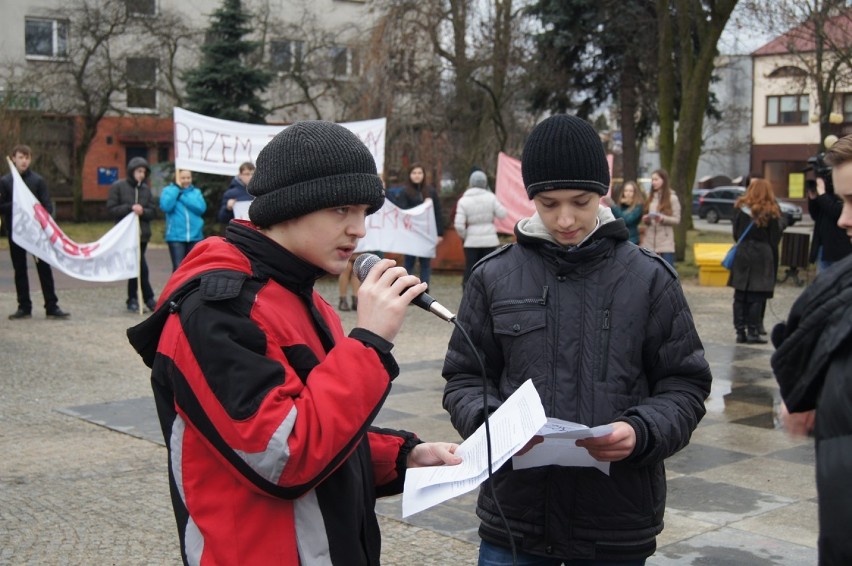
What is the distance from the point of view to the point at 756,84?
64250 millimetres

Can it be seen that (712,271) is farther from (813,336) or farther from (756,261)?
(813,336)

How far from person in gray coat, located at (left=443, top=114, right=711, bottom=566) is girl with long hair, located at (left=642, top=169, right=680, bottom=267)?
11.0 metres

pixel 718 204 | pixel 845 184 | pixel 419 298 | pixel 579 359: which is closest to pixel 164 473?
pixel 579 359

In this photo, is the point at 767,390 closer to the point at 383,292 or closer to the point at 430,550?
the point at 430,550

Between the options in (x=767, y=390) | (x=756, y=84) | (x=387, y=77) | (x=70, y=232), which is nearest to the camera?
(x=767, y=390)

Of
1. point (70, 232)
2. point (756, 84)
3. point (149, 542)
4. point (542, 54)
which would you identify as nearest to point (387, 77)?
point (542, 54)

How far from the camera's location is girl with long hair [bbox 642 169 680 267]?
13758mm

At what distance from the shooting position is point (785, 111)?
6425 cm

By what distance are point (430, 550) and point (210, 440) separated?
3.21 m

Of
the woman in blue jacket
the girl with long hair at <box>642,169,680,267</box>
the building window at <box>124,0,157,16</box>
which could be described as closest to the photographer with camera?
the girl with long hair at <box>642,169,680,267</box>

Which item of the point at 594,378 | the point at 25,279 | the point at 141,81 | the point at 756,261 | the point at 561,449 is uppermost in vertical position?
the point at 141,81

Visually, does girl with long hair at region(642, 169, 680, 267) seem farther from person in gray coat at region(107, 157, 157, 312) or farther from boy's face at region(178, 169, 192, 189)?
person in gray coat at region(107, 157, 157, 312)

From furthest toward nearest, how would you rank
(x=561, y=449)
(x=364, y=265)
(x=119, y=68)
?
(x=119, y=68)
(x=561, y=449)
(x=364, y=265)

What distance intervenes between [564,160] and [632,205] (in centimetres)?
1064
